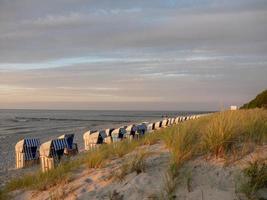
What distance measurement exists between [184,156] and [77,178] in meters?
1.96

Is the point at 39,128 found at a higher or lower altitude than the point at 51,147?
lower

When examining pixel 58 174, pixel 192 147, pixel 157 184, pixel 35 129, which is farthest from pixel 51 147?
pixel 35 129

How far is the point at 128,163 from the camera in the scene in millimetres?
7281

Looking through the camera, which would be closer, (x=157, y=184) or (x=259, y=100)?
(x=157, y=184)

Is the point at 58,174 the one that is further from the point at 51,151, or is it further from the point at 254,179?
the point at 51,151

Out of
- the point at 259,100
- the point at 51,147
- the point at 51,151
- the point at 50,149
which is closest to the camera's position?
the point at 50,149

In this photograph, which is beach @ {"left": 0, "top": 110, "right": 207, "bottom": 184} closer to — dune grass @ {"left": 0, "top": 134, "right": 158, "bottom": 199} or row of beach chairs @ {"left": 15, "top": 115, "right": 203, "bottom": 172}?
row of beach chairs @ {"left": 15, "top": 115, "right": 203, "bottom": 172}

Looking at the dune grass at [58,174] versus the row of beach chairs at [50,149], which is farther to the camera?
the row of beach chairs at [50,149]

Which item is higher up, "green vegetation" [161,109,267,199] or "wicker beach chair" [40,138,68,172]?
"green vegetation" [161,109,267,199]

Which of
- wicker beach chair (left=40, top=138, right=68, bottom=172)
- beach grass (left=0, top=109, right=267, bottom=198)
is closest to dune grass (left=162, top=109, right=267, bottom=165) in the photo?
beach grass (left=0, top=109, right=267, bottom=198)

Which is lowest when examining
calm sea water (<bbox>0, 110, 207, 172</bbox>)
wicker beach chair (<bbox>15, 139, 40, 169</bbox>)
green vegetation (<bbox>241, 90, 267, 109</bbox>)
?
calm sea water (<bbox>0, 110, 207, 172</bbox>)

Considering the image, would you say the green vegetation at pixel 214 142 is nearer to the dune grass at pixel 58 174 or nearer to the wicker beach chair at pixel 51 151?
the dune grass at pixel 58 174

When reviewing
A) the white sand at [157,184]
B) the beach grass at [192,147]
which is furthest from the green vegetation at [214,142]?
the white sand at [157,184]

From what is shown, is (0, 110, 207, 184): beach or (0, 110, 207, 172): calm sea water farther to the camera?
(0, 110, 207, 172): calm sea water
